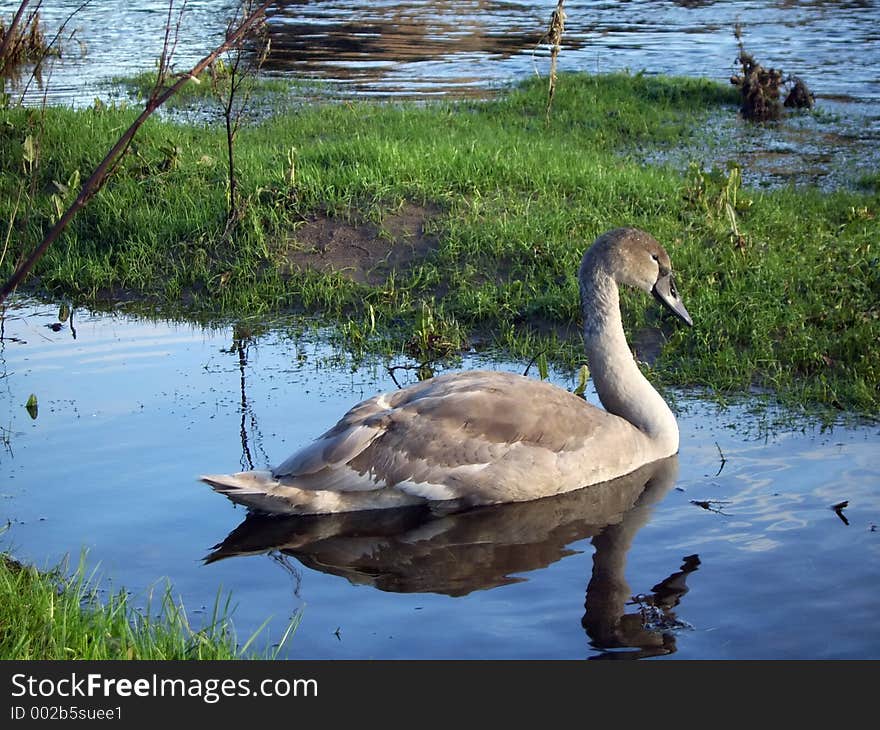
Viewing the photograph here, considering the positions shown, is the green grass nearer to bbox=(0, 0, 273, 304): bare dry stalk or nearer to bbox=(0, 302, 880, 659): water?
bbox=(0, 302, 880, 659): water

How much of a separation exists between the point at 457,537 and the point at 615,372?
5.23 feet

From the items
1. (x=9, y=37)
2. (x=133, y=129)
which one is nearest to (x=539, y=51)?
(x=9, y=37)

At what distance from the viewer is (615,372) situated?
23.0ft

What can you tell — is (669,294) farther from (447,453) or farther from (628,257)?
(447,453)

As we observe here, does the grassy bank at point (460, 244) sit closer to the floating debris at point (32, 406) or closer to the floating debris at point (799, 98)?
the floating debris at point (32, 406)

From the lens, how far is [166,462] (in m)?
6.77

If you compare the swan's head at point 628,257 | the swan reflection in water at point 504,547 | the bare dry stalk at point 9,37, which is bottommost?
the swan reflection in water at point 504,547

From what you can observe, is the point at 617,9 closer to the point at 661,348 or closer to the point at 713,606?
the point at 661,348

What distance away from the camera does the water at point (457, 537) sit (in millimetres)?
4992

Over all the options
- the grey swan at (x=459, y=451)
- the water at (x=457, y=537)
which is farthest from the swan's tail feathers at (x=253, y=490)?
the water at (x=457, y=537)

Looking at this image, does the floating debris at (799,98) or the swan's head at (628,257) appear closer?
the swan's head at (628,257)

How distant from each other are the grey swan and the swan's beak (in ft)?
3.30

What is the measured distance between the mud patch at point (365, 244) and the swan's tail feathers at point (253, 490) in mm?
3710

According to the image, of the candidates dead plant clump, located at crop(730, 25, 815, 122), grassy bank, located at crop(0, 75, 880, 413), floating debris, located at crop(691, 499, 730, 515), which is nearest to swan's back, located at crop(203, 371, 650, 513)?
floating debris, located at crop(691, 499, 730, 515)
